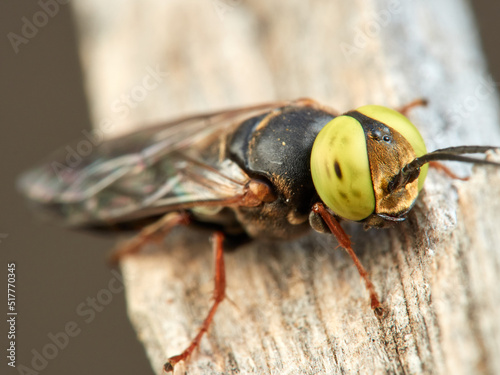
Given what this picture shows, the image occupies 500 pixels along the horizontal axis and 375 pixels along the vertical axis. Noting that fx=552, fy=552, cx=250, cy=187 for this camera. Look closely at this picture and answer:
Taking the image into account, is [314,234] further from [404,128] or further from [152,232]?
[152,232]

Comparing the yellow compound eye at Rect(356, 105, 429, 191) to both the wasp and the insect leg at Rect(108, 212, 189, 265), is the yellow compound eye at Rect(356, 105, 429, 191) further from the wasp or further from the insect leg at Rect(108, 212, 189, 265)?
the insect leg at Rect(108, 212, 189, 265)

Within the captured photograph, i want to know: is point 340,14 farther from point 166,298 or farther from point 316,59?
point 166,298

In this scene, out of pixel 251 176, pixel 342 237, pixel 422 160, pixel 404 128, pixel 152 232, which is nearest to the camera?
pixel 422 160

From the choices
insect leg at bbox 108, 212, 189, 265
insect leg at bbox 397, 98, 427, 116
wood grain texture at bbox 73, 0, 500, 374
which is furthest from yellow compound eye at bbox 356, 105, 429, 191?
insect leg at bbox 108, 212, 189, 265

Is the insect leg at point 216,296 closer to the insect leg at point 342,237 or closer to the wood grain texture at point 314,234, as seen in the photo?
the wood grain texture at point 314,234

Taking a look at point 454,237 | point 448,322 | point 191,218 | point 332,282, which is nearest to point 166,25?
point 191,218

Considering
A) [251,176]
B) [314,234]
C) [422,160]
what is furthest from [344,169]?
[314,234]

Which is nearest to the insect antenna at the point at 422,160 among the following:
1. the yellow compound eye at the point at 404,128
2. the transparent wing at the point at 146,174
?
the yellow compound eye at the point at 404,128
